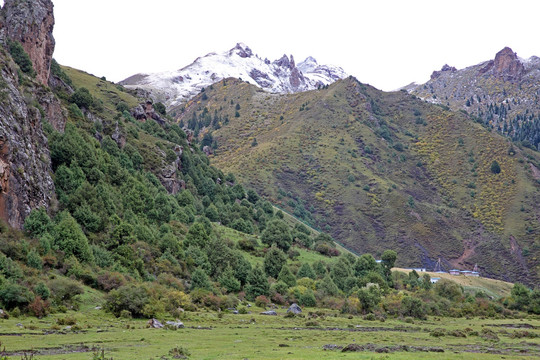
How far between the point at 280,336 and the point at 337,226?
151 meters

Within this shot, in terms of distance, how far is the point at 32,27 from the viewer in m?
97.6

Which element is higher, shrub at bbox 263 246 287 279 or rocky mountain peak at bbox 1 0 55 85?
rocky mountain peak at bbox 1 0 55 85

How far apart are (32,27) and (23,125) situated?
42542 millimetres

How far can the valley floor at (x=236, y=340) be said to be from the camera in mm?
31391

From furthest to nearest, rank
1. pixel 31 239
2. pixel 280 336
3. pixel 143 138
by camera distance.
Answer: pixel 143 138
pixel 31 239
pixel 280 336

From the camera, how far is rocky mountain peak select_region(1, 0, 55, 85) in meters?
95.6

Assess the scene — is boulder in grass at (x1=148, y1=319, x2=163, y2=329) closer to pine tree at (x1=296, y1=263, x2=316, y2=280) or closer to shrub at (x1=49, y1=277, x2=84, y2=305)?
shrub at (x1=49, y1=277, x2=84, y2=305)

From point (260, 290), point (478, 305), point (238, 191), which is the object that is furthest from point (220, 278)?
point (238, 191)

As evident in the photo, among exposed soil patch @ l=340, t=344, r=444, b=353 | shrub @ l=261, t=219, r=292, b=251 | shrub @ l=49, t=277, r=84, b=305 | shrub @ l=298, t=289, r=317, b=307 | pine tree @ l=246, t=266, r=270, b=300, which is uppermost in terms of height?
shrub @ l=261, t=219, r=292, b=251

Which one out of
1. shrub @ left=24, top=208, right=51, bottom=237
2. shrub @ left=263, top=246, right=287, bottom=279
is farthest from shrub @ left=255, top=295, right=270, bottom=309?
shrub @ left=24, top=208, right=51, bottom=237

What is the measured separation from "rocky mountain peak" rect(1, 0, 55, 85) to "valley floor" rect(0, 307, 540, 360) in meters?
66.0

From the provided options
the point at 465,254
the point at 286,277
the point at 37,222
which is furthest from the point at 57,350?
the point at 465,254

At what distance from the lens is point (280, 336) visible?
4425 centimetres

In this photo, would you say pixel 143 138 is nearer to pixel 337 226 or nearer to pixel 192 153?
pixel 192 153
